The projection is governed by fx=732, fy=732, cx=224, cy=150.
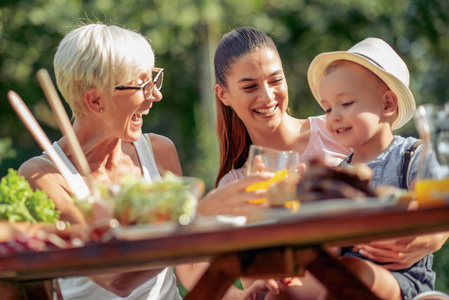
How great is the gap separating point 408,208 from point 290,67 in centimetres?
1475

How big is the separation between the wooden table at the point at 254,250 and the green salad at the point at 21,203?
24 cm

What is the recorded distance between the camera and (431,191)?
1947 mm

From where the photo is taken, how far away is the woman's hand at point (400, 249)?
2.60 metres

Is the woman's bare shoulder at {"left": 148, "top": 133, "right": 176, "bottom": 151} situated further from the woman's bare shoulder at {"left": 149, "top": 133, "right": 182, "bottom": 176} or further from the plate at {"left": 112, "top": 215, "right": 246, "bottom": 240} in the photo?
the plate at {"left": 112, "top": 215, "right": 246, "bottom": 240}

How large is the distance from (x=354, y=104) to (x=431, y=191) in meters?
1.02

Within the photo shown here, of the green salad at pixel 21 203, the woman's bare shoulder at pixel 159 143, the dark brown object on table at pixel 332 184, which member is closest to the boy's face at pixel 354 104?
the dark brown object on table at pixel 332 184

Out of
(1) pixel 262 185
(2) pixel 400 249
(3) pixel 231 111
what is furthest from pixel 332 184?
(3) pixel 231 111

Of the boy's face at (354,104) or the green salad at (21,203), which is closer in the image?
the green salad at (21,203)

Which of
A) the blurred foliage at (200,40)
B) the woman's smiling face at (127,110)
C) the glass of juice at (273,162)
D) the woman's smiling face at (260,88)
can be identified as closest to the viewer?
the glass of juice at (273,162)

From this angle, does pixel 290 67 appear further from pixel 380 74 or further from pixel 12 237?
pixel 12 237

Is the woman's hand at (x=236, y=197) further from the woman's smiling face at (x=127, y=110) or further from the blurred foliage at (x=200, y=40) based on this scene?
the blurred foliage at (x=200, y=40)

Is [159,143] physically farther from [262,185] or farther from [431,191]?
[431,191]

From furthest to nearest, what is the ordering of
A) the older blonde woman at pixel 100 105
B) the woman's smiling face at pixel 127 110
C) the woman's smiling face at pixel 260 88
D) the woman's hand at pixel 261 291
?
the woman's smiling face at pixel 260 88, the woman's smiling face at pixel 127 110, the older blonde woman at pixel 100 105, the woman's hand at pixel 261 291

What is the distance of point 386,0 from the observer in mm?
15555
